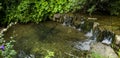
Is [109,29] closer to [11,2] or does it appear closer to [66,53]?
[66,53]

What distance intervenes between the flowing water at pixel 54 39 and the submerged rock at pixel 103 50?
14.7 inches

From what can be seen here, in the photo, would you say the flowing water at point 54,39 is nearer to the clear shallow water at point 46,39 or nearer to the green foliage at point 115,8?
the clear shallow water at point 46,39

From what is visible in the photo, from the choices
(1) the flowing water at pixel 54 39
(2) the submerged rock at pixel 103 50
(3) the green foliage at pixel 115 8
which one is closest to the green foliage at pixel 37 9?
(1) the flowing water at pixel 54 39

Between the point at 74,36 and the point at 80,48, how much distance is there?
971 mm

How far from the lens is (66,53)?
6703 millimetres

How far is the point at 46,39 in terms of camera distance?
8.07 m

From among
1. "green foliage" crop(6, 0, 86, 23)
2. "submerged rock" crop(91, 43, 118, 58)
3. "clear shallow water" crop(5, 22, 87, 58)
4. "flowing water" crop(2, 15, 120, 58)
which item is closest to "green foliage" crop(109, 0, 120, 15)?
"flowing water" crop(2, 15, 120, 58)

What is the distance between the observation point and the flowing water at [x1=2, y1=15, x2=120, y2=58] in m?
6.92

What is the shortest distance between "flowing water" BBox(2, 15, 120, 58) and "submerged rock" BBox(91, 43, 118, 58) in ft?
1.23

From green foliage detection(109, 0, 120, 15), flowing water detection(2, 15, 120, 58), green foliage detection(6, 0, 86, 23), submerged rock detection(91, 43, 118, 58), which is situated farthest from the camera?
green foliage detection(6, 0, 86, 23)

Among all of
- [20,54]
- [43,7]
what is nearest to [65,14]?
[43,7]

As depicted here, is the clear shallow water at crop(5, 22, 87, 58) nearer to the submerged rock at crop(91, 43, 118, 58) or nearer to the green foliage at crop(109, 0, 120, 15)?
the submerged rock at crop(91, 43, 118, 58)

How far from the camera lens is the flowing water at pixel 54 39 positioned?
6.92 metres

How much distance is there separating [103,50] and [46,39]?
8.05 feet
